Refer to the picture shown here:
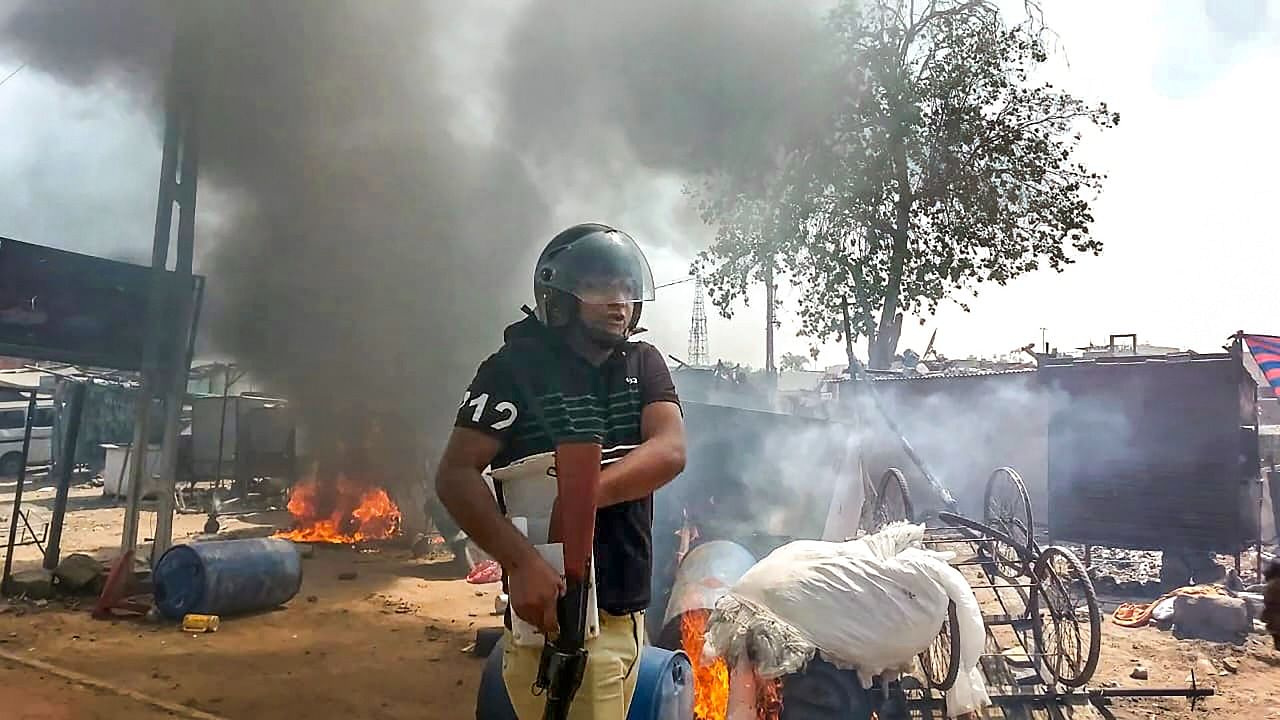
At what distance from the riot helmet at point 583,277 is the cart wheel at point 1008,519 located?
391 centimetres

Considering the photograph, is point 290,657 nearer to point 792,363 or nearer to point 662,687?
point 662,687

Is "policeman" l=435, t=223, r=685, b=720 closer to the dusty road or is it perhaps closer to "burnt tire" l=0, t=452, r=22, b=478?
the dusty road

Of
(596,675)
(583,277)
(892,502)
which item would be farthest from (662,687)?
(892,502)

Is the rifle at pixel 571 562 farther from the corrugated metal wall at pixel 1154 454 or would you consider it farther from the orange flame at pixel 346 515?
the orange flame at pixel 346 515

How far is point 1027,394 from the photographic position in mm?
9375

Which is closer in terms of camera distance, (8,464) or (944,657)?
(944,657)

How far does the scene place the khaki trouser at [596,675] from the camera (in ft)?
5.31

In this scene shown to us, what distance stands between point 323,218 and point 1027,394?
9.53m

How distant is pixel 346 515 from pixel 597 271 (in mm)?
11341

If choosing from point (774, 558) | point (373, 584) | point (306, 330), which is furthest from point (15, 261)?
point (774, 558)

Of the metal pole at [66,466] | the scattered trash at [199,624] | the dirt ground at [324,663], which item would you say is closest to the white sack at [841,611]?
the dirt ground at [324,663]

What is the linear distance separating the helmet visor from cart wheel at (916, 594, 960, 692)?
2.71 m

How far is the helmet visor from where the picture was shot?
1.75 metres

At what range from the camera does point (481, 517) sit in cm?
156
